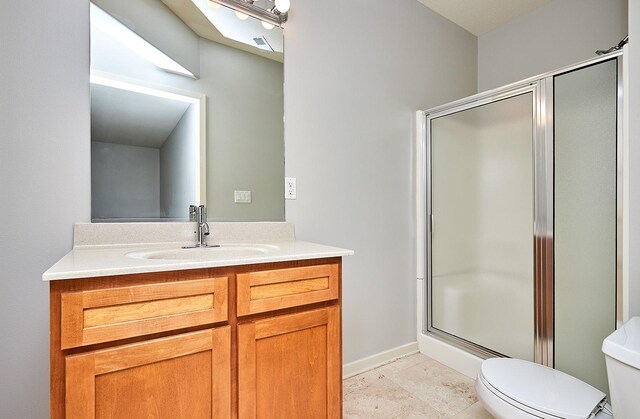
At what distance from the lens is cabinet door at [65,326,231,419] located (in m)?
0.81

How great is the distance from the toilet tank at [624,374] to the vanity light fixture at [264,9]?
1919 mm

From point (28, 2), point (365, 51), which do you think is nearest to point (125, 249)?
point (28, 2)

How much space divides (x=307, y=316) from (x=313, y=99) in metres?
1.21

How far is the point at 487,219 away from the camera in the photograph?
195 cm

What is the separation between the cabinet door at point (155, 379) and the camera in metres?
0.81

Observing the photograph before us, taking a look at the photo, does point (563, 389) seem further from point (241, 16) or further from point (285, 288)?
point (241, 16)

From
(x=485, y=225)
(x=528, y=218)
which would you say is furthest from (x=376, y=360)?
(x=528, y=218)

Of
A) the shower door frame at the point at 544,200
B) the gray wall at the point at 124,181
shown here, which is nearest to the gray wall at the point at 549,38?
the shower door frame at the point at 544,200

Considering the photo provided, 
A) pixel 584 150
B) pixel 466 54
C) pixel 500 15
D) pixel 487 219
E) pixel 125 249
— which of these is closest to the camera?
pixel 125 249

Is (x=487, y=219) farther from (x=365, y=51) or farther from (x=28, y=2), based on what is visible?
(x=28, y=2)

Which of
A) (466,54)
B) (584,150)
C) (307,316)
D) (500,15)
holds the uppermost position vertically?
(500,15)

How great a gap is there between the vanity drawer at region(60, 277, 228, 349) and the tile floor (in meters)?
1.05

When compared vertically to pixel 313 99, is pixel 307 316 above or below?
below

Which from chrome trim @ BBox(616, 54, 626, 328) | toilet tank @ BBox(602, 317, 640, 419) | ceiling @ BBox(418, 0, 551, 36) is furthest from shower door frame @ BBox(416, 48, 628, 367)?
ceiling @ BBox(418, 0, 551, 36)
